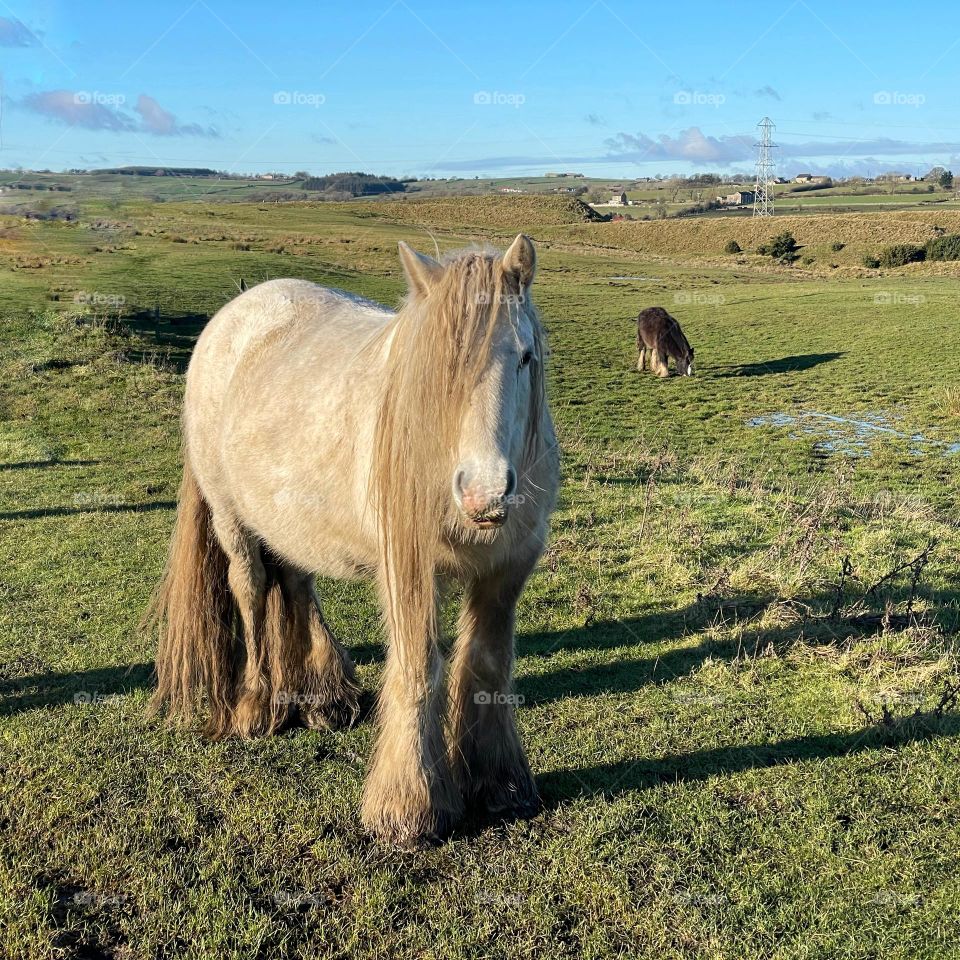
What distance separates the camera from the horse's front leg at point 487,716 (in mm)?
3527

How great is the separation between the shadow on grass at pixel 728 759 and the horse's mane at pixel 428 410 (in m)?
1.21

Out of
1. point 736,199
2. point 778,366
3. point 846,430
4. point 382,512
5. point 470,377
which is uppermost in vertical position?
point 736,199

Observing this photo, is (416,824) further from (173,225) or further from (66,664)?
(173,225)

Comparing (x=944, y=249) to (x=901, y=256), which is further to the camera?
(x=901, y=256)

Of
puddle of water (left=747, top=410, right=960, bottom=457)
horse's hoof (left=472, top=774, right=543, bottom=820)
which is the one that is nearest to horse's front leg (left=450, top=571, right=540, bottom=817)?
horse's hoof (left=472, top=774, right=543, bottom=820)

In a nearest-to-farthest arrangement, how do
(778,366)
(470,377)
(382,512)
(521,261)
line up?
(470,377) < (521,261) < (382,512) < (778,366)

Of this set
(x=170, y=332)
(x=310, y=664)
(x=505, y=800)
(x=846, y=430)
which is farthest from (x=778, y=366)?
(x=505, y=800)

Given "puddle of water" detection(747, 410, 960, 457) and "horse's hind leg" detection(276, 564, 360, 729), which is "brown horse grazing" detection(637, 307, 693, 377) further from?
"horse's hind leg" detection(276, 564, 360, 729)

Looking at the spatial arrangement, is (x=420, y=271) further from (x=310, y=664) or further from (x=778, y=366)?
(x=778, y=366)

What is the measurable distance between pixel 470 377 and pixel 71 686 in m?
3.68

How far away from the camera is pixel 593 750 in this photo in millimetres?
4020

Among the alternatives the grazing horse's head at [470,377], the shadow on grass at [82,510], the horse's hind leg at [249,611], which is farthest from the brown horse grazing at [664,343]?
the grazing horse's head at [470,377]

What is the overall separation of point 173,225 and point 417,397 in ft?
218

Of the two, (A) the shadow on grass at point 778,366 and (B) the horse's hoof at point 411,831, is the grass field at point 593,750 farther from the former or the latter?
(A) the shadow on grass at point 778,366
